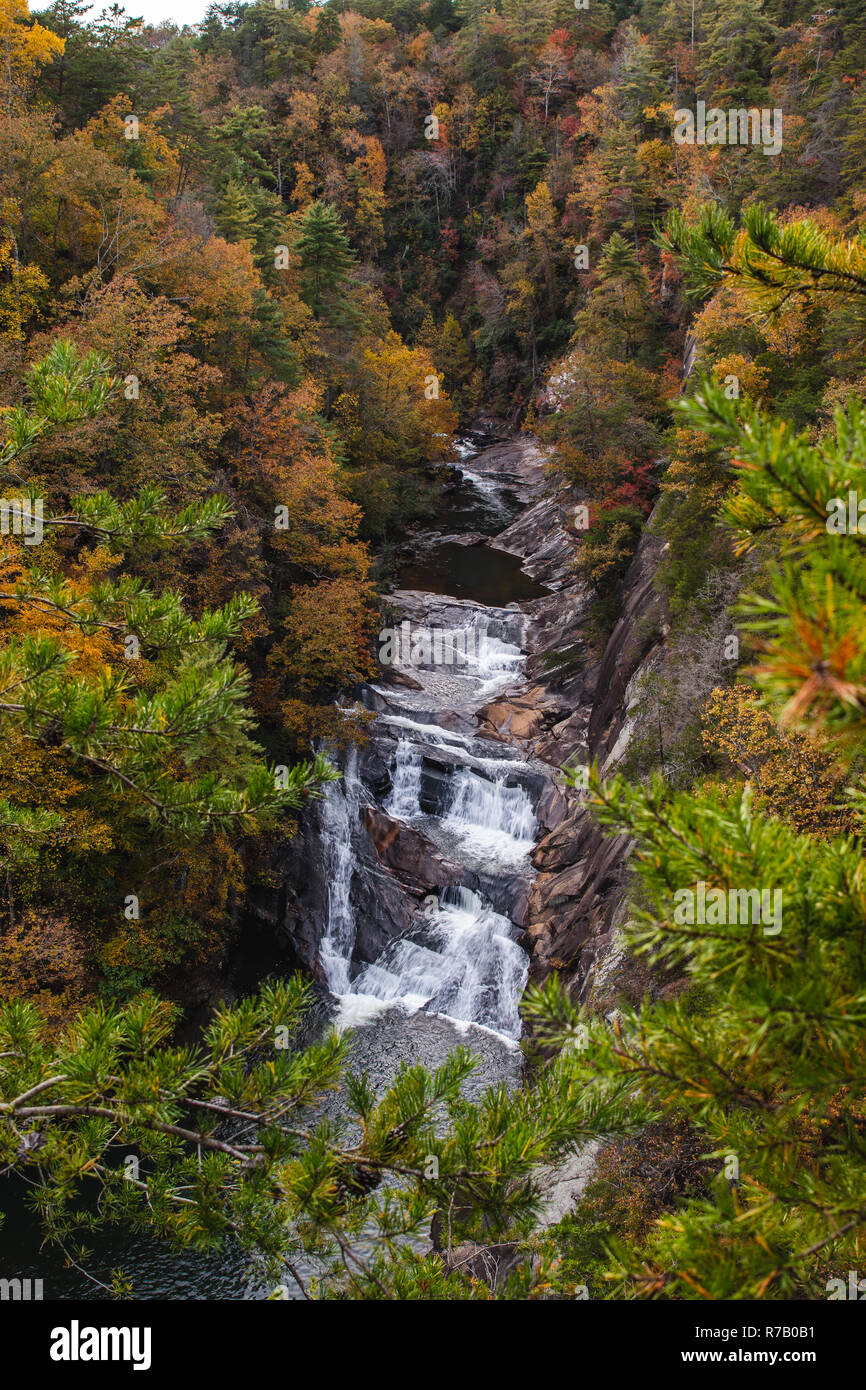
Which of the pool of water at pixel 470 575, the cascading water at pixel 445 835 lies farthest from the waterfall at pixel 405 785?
Result: the pool of water at pixel 470 575

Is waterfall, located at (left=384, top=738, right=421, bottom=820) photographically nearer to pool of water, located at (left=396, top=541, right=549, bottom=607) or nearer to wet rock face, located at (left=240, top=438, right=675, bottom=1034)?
wet rock face, located at (left=240, top=438, right=675, bottom=1034)

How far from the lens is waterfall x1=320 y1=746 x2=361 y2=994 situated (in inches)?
768

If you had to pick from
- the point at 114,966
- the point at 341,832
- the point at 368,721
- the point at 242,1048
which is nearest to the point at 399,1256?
the point at 242,1048

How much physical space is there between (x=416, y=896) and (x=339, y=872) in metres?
2.17

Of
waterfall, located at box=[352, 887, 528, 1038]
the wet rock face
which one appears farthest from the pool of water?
waterfall, located at box=[352, 887, 528, 1038]

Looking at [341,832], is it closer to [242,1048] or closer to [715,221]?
[242,1048]

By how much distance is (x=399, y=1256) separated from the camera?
415cm

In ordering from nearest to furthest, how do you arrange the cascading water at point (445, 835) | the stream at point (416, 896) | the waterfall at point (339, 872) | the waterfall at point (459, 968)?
the stream at point (416, 896), the waterfall at point (459, 968), the cascading water at point (445, 835), the waterfall at point (339, 872)

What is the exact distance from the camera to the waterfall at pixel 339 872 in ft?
64.0

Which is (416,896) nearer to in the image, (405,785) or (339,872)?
(339,872)

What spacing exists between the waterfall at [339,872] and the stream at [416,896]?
3 centimetres

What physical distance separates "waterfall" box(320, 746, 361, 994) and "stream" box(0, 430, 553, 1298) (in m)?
→ 0.03

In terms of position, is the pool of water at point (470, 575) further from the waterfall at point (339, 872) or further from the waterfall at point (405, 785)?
the waterfall at point (339, 872)
